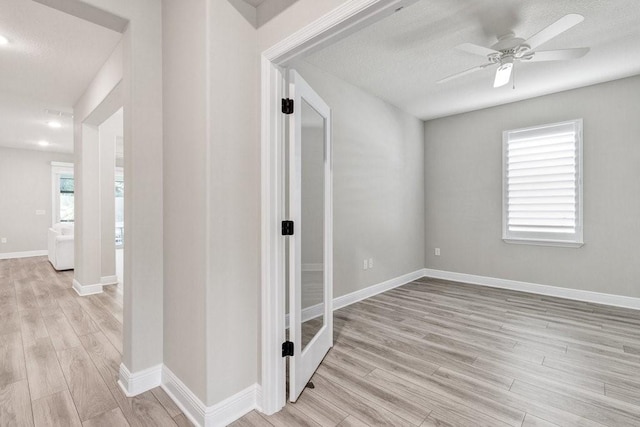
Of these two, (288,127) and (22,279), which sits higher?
(288,127)

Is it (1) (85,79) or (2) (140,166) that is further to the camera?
(1) (85,79)

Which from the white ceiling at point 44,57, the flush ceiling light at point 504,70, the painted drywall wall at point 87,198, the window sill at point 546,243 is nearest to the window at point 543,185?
the window sill at point 546,243

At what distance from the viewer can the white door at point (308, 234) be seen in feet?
5.98

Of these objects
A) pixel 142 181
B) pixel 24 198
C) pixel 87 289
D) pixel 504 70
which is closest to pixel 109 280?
pixel 87 289

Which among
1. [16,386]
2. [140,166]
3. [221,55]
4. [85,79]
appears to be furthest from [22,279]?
[221,55]

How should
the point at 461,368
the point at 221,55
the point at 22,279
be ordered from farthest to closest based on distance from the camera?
the point at 22,279, the point at 461,368, the point at 221,55

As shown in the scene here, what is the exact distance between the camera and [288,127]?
5.95ft

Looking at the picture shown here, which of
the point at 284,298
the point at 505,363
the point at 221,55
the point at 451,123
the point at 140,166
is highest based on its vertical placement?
the point at 451,123

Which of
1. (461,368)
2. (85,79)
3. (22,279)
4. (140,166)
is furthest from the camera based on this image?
(22,279)

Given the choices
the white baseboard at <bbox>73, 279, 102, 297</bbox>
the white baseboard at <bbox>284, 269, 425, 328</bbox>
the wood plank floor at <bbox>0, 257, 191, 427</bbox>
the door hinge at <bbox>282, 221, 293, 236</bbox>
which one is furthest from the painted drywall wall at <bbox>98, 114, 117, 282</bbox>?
the door hinge at <bbox>282, 221, 293, 236</bbox>

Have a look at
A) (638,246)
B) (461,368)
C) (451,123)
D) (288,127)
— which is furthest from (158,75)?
(638,246)

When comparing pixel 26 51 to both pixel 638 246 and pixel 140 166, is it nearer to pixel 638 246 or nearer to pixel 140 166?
pixel 140 166

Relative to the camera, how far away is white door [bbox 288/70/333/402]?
1821 mm

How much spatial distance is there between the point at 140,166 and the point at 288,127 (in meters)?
0.95
